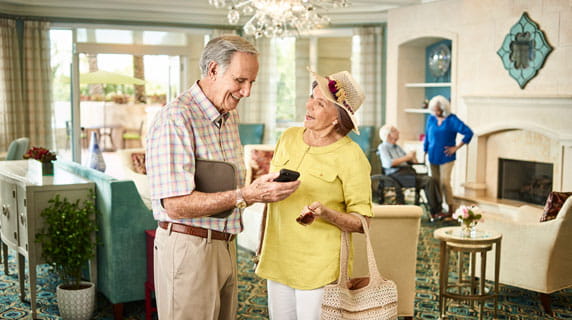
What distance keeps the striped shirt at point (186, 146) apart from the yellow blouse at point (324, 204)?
21 cm

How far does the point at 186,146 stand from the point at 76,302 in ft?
8.78

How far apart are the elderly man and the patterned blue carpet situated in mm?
2303

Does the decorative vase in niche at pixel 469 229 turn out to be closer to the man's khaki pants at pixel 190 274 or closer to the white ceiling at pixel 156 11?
the man's khaki pants at pixel 190 274

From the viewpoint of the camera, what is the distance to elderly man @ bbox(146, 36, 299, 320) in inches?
79.7

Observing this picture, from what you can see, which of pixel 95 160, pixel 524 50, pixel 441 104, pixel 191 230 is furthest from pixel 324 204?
pixel 524 50

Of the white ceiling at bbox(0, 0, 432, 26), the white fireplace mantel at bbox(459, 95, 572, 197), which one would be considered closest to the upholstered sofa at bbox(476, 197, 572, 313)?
the white fireplace mantel at bbox(459, 95, 572, 197)

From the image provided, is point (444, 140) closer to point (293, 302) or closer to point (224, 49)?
point (293, 302)

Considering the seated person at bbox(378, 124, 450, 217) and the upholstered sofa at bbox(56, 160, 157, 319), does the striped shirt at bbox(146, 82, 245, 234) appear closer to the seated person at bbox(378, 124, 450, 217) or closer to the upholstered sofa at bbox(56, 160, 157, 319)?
the upholstered sofa at bbox(56, 160, 157, 319)

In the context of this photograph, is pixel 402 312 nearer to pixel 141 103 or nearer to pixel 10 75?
pixel 10 75

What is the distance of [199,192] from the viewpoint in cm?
204

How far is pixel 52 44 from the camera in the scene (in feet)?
33.0

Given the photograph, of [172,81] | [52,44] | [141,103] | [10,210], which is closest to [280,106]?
[172,81]

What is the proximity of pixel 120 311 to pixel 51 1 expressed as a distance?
634 centimetres

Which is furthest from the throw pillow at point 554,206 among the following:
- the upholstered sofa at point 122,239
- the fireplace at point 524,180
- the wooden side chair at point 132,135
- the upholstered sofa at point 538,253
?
the wooden side chair at point 132,135
